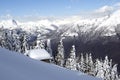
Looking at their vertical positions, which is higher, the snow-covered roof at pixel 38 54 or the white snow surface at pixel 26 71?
the white snow surface at pixel 26 71

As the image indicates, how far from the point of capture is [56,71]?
43.1 ft

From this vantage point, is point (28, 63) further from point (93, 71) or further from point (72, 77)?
point (93, 71)

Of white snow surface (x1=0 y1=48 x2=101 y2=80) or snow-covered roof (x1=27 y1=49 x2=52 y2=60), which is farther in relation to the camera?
snow-covered roof (x1=27 y1=49 x2=52 y2=60)

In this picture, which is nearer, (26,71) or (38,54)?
(26,71)

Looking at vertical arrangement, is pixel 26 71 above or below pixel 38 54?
above

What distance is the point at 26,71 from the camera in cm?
1124

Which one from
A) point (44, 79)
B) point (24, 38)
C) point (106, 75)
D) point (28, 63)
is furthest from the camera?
point (106, 75)

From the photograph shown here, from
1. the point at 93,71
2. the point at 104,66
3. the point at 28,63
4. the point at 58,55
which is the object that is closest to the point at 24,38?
the point at 58,55

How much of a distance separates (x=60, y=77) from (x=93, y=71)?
65416mm

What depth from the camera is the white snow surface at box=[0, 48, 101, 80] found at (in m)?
10.3

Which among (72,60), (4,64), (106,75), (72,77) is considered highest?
(4,64)

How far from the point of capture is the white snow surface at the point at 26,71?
10.3 m

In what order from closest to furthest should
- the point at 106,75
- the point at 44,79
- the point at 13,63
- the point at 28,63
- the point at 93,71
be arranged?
the point at 44,79, the point at 13,63, the point at 28,63, the point at 93,71, the point at 106,75

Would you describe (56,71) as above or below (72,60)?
above
